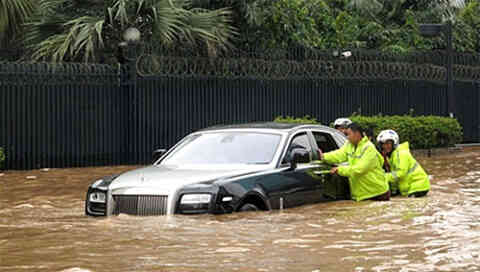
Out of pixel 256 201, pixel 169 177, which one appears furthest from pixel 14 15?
pixel 256 201

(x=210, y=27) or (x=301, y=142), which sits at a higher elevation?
(x=210, y=27)

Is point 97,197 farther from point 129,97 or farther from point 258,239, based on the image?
point 129,97

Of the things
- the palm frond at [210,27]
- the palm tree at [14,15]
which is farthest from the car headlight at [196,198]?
the palm tree at [14,15]

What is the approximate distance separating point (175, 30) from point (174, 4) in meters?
0.73

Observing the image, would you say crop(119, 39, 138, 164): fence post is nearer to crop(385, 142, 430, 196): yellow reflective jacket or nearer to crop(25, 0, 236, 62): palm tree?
crop(25, 0, 236, 62): palm tree

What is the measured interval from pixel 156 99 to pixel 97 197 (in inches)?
467

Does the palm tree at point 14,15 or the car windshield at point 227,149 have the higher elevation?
the palm tree at point 14,15

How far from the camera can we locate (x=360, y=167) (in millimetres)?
12961

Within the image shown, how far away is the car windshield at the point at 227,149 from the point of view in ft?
40.2

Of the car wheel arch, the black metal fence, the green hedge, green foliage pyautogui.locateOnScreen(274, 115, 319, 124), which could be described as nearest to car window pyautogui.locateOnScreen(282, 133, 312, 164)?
the car wheel arch

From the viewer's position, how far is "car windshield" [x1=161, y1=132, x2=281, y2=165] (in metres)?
12.2

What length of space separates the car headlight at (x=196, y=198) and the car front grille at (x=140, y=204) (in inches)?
8.1

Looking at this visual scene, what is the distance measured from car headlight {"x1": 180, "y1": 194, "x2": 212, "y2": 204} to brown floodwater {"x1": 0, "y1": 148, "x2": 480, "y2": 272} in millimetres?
168

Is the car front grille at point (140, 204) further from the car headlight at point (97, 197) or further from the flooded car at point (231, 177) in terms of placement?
the car headlight at point (97, 197)
